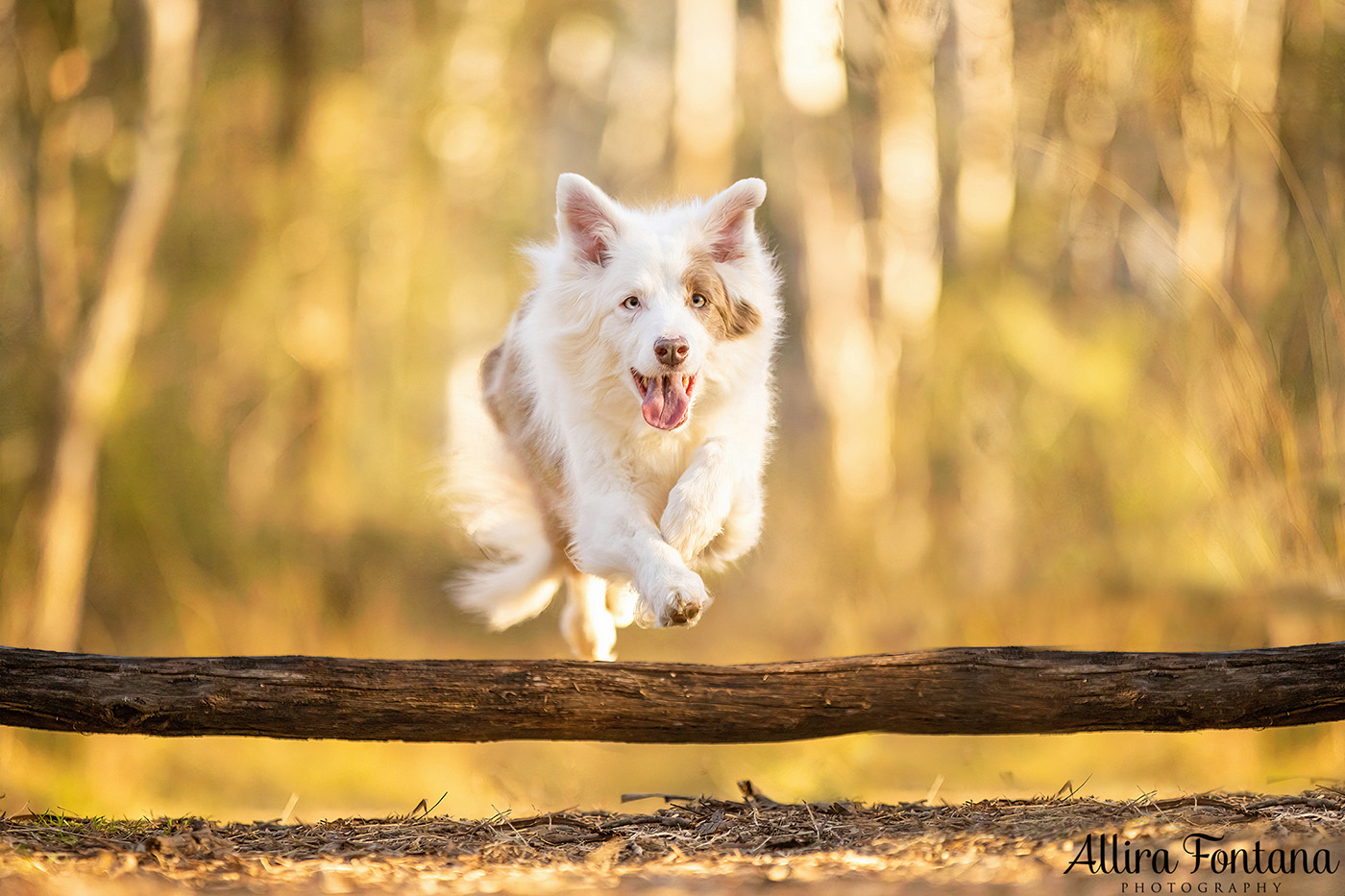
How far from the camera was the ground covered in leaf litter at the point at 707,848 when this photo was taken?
256cm

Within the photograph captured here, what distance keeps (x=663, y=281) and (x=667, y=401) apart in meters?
0.42

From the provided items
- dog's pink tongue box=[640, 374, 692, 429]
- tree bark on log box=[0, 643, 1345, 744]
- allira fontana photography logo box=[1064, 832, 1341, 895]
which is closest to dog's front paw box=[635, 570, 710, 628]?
tree bark on log box=[0, 643, 1345, 744]

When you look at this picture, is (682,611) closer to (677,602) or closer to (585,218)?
(677,602)

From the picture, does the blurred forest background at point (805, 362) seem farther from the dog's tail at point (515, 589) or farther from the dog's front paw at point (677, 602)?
the dog's front paw at point (677, 602)

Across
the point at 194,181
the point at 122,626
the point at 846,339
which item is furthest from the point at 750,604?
the point at 194,181

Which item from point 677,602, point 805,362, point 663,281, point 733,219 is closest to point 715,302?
point 663,281

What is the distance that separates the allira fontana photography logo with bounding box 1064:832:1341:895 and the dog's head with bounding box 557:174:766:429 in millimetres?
1629

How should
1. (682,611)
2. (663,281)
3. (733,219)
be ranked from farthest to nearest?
(733,219) → (663,281) → (682,611)

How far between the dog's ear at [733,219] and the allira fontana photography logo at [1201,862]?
2.10m

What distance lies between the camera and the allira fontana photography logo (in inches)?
96.0

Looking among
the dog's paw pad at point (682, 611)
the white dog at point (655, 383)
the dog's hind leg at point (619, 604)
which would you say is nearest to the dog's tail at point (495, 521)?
the dog's hind leg at point (619, 604)

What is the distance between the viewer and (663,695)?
3205 mm

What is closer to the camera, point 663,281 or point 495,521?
point 663,281

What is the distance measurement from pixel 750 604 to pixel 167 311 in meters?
5.72
